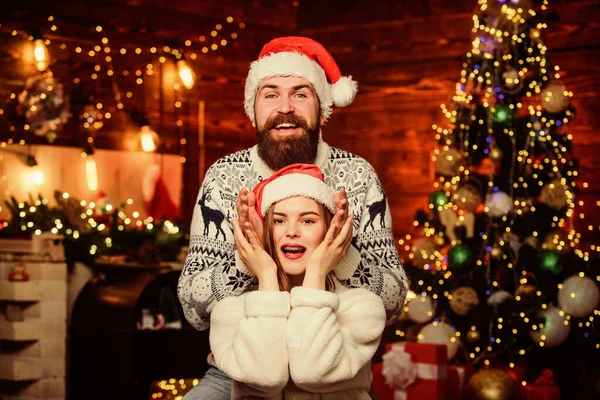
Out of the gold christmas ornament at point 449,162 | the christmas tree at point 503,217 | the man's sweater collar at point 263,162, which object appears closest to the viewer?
the man's sweater collar at point 263,162

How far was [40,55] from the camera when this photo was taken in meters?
5.56

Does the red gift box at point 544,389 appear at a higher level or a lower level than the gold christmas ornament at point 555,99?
lower

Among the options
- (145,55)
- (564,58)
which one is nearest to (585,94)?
(564,58)

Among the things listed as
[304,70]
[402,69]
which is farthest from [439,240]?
[304,70]

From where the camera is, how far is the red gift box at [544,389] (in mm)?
4875

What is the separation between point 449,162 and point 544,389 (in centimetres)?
122

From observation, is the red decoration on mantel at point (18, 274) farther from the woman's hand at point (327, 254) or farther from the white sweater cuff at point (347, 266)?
the woman's hand at point (327, 254)

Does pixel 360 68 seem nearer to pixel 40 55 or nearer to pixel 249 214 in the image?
pixel 40 55

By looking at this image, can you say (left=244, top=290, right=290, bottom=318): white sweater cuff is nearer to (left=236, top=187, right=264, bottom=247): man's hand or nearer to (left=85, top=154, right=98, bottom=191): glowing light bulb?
(left=236, top=187, right=264, bottom=247): man's hand

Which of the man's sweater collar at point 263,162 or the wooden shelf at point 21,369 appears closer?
the man's sweater collar at point 263,162

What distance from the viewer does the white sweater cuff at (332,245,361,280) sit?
2.43m

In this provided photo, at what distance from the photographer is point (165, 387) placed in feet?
16.0

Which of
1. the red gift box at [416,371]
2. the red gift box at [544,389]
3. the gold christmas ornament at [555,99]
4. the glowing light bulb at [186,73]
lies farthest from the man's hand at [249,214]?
the glowing light bulb at [186,73]

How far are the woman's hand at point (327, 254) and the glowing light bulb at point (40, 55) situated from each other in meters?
3.69
